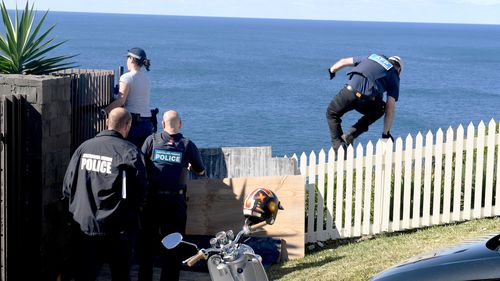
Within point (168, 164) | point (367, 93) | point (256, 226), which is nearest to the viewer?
point (256, 226)

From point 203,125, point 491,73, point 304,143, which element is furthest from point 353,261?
point 491,73

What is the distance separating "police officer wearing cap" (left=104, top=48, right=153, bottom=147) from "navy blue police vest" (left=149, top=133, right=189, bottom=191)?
5.14 feet

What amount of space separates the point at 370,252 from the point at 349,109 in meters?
2.58

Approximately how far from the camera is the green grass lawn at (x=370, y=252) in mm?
8711

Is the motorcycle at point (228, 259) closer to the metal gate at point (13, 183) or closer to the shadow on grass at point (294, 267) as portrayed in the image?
the metal gate at point (13, 183)

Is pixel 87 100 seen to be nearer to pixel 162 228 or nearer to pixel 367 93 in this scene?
pixel 162 228

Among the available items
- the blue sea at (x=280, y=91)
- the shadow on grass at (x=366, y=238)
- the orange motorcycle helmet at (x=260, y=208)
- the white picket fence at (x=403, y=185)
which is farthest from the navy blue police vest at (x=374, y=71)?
the blue sea at (x=280, y=91)

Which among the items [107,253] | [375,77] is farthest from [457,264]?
[375,77]

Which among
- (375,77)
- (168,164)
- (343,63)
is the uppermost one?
(343,63)

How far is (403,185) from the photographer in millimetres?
10852

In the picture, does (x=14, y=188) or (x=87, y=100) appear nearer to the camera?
(x=14, y=188)

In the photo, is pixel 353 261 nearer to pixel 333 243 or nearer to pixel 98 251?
pixel 333 243

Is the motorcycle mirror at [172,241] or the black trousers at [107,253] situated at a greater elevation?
the motorcycle mirror at [172,241]

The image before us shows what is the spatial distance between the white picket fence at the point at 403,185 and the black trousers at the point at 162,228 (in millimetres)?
2255
